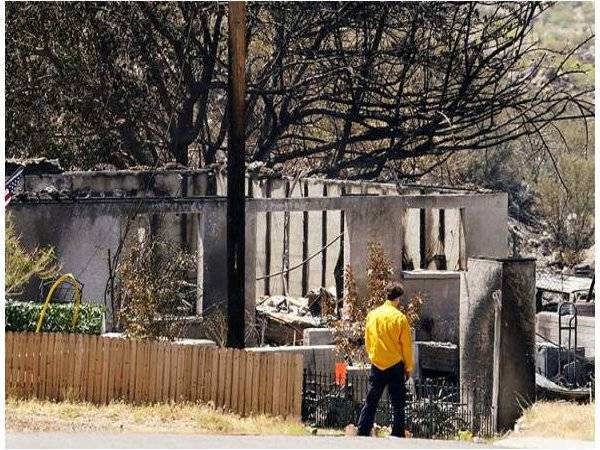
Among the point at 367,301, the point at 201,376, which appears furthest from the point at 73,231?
the point at 201,376

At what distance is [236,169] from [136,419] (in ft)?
14.2

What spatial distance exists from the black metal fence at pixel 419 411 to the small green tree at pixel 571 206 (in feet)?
116

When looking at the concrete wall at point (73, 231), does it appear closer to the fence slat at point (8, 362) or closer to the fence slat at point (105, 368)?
the fence slat at point (8, 362)

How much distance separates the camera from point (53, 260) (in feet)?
81.5

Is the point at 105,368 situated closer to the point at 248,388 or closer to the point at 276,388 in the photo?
the point at 248,388

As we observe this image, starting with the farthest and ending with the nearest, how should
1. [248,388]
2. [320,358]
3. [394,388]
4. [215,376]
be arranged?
1. [320,358]
2. [215,376]
3. [248,388]
4. [394,388]

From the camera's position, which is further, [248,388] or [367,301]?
[367,301]

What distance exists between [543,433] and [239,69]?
6.27 meters

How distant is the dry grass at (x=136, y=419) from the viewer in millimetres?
15680

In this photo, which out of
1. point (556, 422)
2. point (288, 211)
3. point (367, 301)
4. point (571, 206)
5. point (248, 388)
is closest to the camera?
point (248, 388)

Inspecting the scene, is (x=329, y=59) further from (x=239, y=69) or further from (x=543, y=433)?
(x=543, y=433)

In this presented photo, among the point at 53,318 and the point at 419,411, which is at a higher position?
the point at 53,318

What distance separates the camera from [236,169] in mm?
19359

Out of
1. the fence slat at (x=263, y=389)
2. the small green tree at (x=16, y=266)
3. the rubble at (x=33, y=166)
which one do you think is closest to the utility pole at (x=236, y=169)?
the fence slat at (x=263, y=389)
